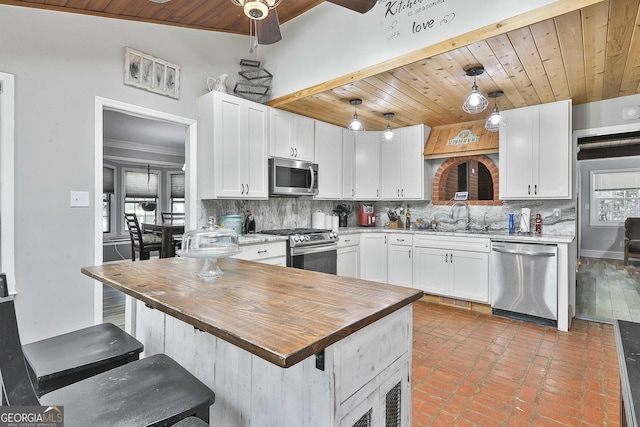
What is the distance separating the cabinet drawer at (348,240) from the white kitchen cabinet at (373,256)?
0.10m

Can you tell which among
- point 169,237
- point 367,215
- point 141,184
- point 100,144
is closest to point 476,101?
point 367,215

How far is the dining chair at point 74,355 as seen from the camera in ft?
4.04

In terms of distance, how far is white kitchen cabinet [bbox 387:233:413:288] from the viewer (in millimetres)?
4301

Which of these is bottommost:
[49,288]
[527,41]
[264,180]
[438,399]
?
[438,399]

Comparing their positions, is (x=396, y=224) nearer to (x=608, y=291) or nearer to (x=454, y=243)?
(x=454, y=243)

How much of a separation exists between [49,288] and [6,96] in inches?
55.6

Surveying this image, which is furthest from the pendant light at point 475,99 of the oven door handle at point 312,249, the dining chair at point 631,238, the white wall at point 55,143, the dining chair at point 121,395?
the dining chair at point 631,238

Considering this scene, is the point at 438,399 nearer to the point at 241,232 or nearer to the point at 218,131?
the point at 241,232

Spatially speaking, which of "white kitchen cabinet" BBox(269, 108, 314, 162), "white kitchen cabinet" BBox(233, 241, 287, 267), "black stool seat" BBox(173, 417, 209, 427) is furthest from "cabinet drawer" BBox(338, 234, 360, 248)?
"black stool seat" BBox(173, 417, 209, 427)

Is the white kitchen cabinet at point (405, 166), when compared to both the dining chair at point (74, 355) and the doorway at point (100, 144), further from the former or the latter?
the dining chair at point (74, 355)

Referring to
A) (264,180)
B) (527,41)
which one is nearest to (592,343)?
(527,41)

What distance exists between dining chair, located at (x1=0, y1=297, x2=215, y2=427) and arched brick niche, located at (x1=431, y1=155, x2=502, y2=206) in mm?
4174

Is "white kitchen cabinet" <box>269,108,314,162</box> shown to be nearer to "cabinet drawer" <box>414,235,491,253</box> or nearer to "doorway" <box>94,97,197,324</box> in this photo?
"doorway" <box>94,97,197,324</box>

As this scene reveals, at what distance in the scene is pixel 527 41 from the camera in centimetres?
231
